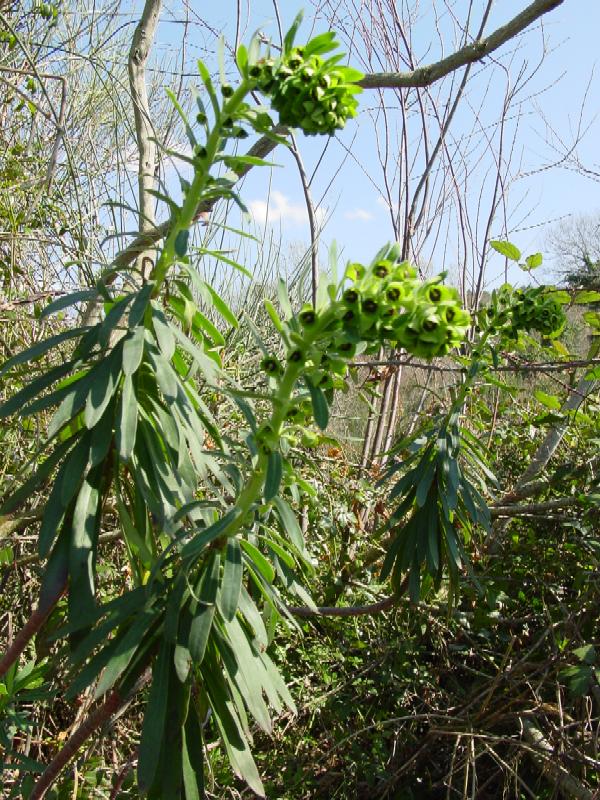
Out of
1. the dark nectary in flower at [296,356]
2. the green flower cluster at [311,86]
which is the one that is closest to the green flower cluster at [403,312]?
the dark nectary in flower at [296,356]

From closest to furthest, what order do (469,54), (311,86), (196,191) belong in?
1. (311,86)
2. (196,191)
3. (469,54)

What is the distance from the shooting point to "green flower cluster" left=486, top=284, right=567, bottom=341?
83.6 inches

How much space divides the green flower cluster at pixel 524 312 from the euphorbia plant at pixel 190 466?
2.81ft

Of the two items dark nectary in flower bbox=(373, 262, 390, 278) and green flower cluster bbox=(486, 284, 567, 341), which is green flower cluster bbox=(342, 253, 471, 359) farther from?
green flower cluster bbox=(486, 284, 567, 341)

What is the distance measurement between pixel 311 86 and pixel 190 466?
789 millimetres

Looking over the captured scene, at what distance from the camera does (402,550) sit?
8.35 ft

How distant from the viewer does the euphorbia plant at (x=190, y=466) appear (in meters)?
1.29

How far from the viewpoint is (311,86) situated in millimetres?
1297

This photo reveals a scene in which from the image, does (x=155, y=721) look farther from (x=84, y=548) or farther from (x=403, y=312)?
(x=403, y=312)

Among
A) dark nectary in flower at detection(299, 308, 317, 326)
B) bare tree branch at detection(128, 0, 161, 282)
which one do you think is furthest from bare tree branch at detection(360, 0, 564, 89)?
dark nectary in flower at detection(299, 308, 317, 326)

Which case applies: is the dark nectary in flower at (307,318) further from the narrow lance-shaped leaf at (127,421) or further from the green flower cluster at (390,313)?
the narrow lance-shaped leaf at (127,421)

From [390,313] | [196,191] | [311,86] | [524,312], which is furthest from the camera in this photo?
[524,312]

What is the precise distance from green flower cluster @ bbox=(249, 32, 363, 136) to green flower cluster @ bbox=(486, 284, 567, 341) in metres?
1.02

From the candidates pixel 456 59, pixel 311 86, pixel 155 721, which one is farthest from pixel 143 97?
pixel 155 721
